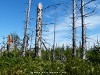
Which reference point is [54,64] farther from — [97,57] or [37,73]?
[97,57]

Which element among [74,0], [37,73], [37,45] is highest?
[74,0]

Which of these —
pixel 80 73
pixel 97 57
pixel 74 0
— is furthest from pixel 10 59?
pixel 74 0

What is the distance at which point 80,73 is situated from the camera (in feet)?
31.2

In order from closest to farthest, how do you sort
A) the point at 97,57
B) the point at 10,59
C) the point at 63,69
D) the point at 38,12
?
the point at 63,69 → the point at 10,59 → the point at 97,57 → the point at 38,12

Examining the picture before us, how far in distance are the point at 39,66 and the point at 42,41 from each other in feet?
11.4

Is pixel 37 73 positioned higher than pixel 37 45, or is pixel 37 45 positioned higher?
pixel 37 45

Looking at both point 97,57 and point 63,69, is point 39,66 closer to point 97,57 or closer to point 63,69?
point 63,69

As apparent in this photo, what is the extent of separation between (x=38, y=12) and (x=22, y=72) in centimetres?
534

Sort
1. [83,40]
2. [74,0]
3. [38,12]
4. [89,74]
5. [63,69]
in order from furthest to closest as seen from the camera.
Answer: [74,0]
[83,40]
[38,12]
[63,69]
[89,74]

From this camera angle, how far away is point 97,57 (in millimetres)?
13234

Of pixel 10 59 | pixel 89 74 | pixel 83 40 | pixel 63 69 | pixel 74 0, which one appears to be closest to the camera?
pixel 89 74

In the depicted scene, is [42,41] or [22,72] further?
[42,41]

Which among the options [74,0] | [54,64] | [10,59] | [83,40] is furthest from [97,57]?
[74,0]

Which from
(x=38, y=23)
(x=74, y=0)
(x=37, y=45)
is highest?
(x=74, y=0)
